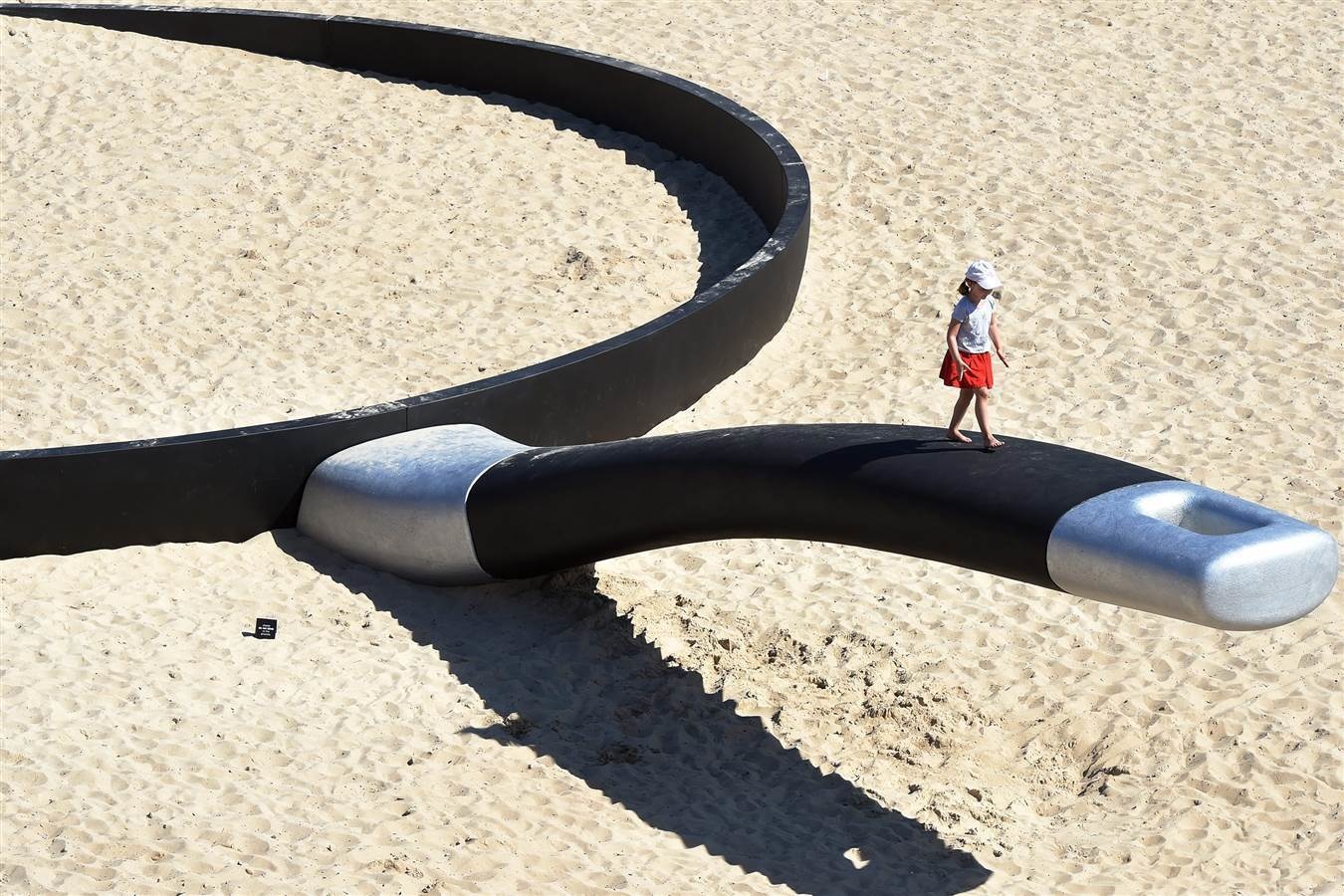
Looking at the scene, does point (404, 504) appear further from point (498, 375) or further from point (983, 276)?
point (983, 276)

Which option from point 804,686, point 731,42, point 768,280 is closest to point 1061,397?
point 768,280

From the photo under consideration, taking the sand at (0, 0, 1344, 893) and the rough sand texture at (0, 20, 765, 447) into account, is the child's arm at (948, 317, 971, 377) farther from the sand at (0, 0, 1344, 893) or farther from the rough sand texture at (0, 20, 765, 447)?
the rough sand texture at (0, 20, 765, 447)

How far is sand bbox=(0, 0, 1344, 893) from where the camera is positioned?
7.39 metres

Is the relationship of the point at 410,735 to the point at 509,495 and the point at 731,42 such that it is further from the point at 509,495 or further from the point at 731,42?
the point at 731,42

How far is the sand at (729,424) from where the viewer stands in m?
7.39

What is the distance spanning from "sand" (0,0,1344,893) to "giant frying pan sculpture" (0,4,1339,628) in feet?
0.93

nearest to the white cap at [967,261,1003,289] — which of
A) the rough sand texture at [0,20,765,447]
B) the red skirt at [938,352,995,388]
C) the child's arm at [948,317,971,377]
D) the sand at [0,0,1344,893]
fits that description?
the child's arm at [948,317,971,377]

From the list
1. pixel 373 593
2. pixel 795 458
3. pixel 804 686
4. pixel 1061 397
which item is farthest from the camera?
pixel 1061 397

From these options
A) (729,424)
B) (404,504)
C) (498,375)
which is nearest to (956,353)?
(404,504)

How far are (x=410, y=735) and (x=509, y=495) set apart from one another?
1.57 m

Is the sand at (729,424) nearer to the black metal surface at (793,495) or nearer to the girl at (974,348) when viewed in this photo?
the black metal surface at (793,495)

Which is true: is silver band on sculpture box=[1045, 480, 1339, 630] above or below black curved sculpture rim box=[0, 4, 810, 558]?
above

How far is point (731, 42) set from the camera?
16.8 meters

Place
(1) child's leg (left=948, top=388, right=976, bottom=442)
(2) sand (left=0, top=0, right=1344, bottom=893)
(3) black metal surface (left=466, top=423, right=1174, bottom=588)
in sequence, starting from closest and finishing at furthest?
(3) black metal surface (left=466, top=423, right=1174, bottom=588)
(2) sand (left=0, top=0, right=1344, bottom=893)
(1) child's leg (left=948, top=388, right=976, bottom=442)
